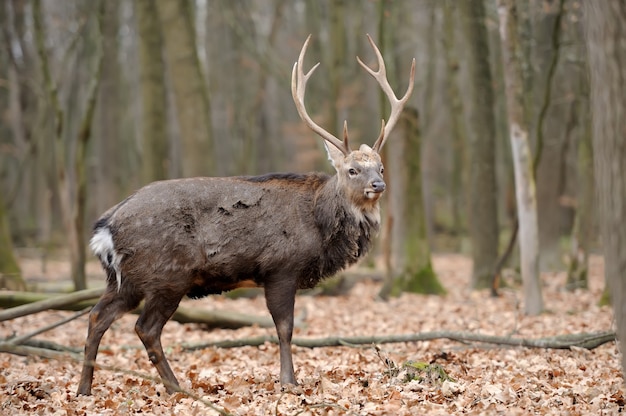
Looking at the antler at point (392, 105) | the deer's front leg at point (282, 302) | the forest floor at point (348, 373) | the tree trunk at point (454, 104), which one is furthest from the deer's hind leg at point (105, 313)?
the tree trunk at point (454, 104)

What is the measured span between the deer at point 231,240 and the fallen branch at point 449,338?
113 centimetres

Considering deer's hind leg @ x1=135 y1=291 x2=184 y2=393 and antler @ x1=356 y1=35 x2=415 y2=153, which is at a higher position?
antler @ x1=356 y1=35 x2=415 y2=153

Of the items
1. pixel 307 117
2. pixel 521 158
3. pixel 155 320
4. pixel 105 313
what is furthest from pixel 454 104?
pixel 105 313

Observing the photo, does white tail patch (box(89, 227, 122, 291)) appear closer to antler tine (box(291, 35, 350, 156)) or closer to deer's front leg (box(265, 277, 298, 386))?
deer's front leg (box(265, 277, 298, 386))

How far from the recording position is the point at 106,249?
6340 mm

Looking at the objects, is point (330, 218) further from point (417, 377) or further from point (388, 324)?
point (388, 324)

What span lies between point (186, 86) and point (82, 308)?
6116 millimetres

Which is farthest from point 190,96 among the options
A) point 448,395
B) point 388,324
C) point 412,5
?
point 412,5

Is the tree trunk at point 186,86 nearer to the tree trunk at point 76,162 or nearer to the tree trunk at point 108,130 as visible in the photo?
the tree trunk at point 76,162

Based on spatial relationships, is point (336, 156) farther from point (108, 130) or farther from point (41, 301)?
point (108, 130)

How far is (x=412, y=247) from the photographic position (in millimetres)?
12617

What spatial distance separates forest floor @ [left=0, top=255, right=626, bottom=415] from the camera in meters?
5.46

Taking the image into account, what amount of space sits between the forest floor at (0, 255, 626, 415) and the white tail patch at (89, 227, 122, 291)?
0.89 meters

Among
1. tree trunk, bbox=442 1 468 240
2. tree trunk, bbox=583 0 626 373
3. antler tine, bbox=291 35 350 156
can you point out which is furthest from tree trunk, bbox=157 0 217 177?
tree trunk, bbox=583 0 626 373
